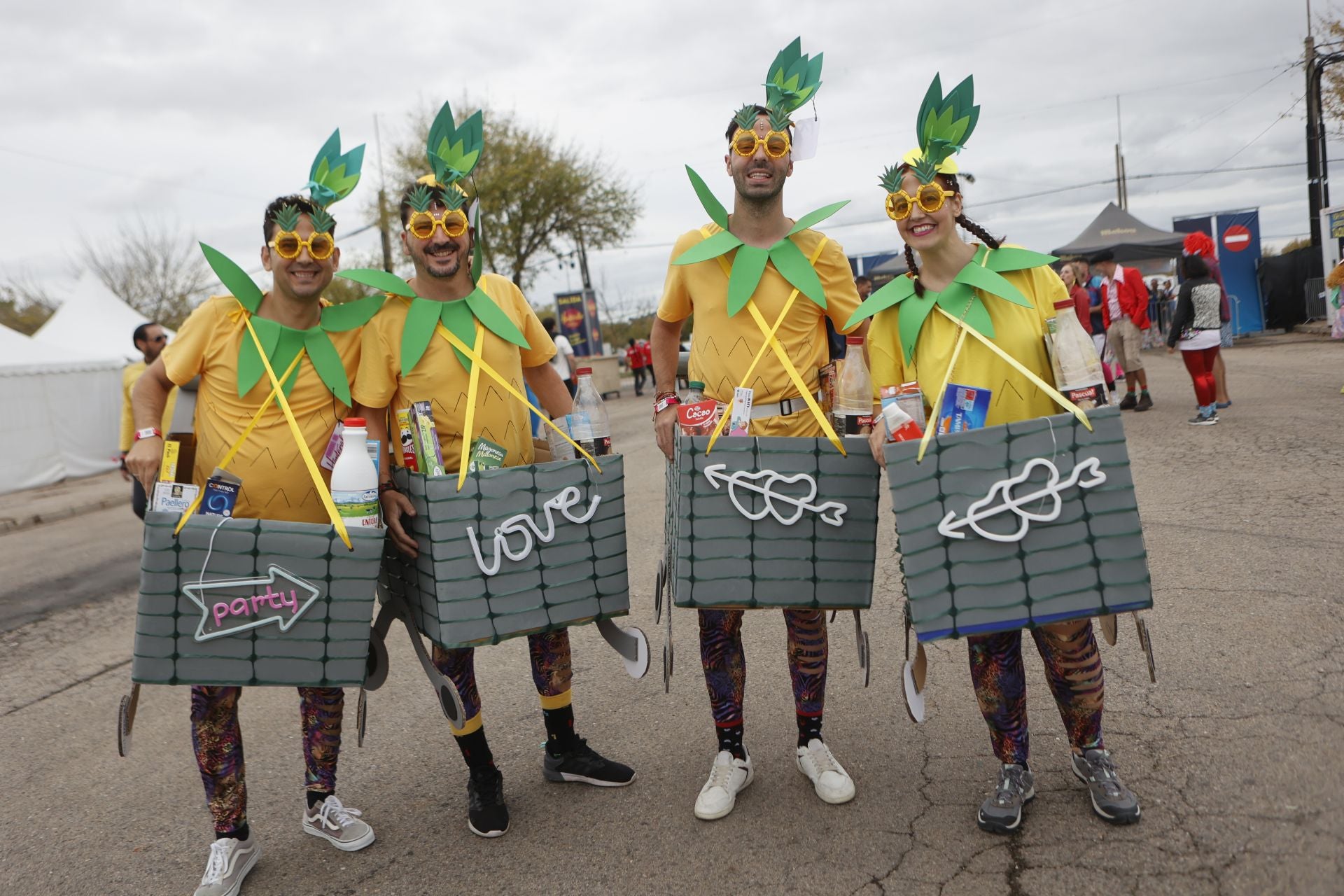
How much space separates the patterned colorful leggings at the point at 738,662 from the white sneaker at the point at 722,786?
13 cm

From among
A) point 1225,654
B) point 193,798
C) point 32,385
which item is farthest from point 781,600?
point 32,385

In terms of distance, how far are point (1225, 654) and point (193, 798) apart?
403 centimetres

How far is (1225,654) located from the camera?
3830 mm

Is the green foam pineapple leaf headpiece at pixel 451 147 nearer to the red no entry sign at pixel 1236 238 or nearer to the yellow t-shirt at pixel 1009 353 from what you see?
the yellow t-shirt at pixel 1009 353

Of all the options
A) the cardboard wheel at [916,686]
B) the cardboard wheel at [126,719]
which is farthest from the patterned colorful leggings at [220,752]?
the cardboard wheel at [916,686]

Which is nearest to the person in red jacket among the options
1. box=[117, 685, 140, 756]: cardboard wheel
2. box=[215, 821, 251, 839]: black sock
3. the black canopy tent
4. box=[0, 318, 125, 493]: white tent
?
the black canopy tent

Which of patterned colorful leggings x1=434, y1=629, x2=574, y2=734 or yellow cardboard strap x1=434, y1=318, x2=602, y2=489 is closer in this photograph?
yellow cardboard strap x1=434, y1=318, x2=602, y2=489

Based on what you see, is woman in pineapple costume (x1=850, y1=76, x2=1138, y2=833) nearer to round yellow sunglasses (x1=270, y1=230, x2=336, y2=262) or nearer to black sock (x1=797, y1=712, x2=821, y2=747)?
black sock (x1=797, y1=712, x2=821, y2=747)

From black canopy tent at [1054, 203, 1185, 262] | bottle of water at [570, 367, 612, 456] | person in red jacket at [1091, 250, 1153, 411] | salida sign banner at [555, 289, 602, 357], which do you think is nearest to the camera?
bottle of water at [570, 367, 612, 456]

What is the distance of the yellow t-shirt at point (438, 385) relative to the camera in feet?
9.95

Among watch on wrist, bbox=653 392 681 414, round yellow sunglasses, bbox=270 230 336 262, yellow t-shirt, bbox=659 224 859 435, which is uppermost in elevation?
round yellow sunglasses, bbox=270 230 336 262

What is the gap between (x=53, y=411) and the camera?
16.6 meters

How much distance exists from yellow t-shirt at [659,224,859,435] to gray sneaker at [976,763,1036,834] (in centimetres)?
119

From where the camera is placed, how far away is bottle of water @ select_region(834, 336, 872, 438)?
116 inches
